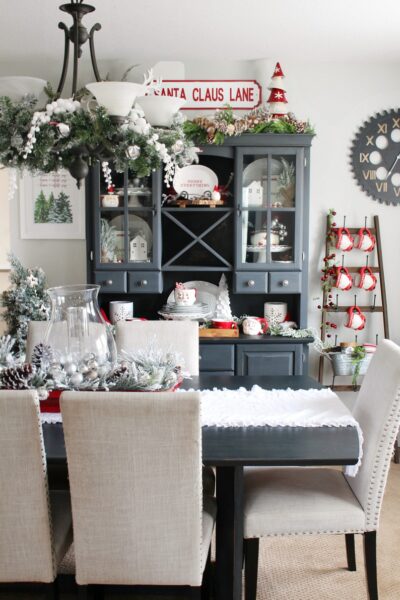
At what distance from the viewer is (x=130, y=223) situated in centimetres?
395

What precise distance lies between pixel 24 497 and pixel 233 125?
2547mm

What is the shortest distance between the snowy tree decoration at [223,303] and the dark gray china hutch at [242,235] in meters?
0.08

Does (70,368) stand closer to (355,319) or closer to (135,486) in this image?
(135,486)

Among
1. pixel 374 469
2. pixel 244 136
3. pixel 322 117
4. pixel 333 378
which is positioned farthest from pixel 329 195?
pixel 374 469

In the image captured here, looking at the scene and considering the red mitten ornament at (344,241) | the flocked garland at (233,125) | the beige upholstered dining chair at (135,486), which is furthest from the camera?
the red mitten ornament at (344,241)

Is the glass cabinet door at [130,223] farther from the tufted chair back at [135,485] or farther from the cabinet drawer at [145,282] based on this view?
the tufted chair back at [135,485]

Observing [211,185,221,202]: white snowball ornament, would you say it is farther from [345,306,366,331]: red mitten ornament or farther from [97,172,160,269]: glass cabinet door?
[345,306,366,331]: red mitten ornament

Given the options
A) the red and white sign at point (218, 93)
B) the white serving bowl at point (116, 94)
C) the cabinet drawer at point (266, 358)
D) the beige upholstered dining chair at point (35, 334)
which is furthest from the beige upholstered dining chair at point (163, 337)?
Result: the red and white sign at point (218, 93)

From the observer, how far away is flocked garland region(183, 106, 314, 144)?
12.4 ft

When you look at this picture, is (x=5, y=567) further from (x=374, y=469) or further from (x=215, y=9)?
(x=215, y=9)

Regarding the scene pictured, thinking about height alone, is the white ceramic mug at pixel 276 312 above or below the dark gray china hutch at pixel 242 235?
below

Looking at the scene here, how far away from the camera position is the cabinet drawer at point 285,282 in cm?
393

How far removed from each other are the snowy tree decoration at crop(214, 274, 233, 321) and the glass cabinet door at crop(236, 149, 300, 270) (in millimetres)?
237

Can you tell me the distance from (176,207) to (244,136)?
1.84ft
